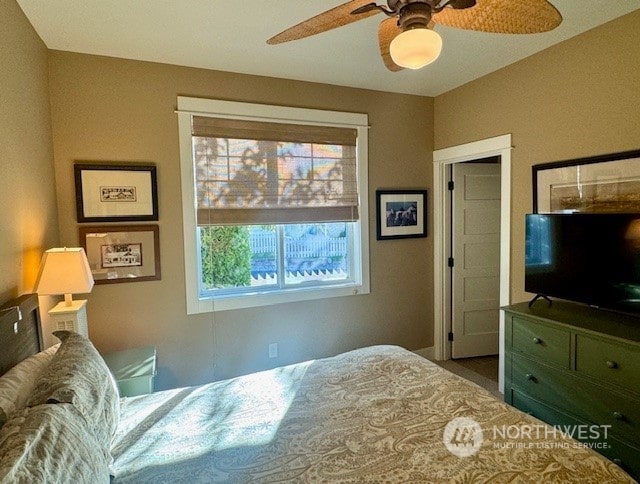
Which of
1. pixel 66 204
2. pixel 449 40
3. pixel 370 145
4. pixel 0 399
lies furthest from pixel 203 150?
pixel 0 399

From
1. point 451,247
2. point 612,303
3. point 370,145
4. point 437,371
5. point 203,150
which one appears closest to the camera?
point 437,371

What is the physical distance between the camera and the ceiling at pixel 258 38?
6.93 feet

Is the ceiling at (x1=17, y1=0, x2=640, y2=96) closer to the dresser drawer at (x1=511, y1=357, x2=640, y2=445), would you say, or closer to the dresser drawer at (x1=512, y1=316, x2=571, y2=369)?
the dresser drawer at (x1=512, y1=316, x2=571, y2=369)

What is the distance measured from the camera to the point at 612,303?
219 cm

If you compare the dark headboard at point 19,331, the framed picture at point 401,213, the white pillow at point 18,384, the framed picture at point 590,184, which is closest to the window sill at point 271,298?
the framed picture at point 401,213

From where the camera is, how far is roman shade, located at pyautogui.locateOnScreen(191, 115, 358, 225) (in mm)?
2969

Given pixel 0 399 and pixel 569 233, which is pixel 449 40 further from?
pixel 0 399

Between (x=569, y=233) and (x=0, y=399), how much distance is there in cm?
287

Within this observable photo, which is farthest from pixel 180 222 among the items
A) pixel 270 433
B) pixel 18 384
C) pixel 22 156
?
pixel 270 433

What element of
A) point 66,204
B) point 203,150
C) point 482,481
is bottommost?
point 482,481

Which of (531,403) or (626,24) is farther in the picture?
(531,403)

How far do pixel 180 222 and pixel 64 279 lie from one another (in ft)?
3.20

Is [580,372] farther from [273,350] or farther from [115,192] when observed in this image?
[115,192]

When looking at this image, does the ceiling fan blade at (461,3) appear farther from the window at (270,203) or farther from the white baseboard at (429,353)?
the white baseboard at (429,353)
